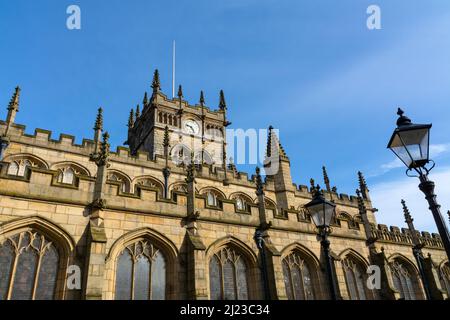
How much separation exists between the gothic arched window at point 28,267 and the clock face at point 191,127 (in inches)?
1076

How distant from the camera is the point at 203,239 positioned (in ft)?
39.0

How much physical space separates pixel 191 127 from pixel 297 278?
85.8 ft

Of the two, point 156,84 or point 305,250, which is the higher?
point 156,84

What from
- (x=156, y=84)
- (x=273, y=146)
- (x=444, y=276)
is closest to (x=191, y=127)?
(x=156, y=84)

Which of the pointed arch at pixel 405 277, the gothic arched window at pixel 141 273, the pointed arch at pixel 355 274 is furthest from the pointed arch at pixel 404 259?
the gothic arched window at pixel 141 273

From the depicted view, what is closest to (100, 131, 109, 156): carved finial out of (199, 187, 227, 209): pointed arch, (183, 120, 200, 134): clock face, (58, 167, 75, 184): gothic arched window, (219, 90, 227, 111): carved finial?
(58, 167, 75, 184): gothic arched window

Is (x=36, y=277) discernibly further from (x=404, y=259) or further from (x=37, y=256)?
(x=404, y=259)

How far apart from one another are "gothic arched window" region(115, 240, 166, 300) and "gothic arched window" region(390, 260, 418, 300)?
12.2 m

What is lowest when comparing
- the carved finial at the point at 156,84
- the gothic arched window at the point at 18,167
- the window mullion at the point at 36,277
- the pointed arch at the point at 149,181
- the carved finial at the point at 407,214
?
the window mullion at the point at 36,277

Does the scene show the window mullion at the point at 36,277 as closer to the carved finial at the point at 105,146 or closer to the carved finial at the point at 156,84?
the carved finial at the point at 105,146

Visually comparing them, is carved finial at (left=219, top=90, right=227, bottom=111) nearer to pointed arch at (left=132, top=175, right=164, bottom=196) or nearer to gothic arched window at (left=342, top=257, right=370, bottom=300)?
pointed arch at (left=132, top=175, right=164, bottom=196)

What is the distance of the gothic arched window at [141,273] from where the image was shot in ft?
33.3

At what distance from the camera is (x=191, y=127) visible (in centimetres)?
3719

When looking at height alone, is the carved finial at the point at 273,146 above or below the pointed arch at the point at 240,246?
above
